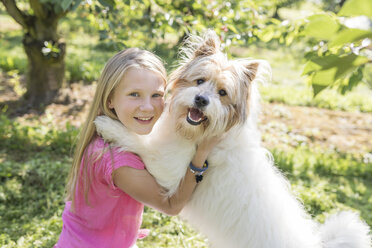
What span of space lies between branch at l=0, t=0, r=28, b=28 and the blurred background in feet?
0.05

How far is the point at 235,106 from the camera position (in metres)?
2.32

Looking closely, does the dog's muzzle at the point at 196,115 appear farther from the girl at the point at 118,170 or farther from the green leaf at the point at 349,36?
the green leaf at the point at 349,36

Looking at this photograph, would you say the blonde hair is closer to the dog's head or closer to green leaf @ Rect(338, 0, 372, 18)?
the dog's head

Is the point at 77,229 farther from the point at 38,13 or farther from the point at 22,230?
the point at 38,13

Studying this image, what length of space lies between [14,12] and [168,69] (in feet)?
8.00

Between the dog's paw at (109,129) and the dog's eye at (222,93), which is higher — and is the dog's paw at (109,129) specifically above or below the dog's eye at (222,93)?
below

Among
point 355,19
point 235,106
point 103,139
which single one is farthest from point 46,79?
point 355,19

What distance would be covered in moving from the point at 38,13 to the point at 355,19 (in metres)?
5.72

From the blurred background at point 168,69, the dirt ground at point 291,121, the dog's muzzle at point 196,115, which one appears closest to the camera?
the dog's muzzle at point 196,115

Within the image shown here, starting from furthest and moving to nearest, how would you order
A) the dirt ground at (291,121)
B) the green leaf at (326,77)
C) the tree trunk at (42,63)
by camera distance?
1. the dirt ground at (291,121)
2. the tree trunk at (42,63)
3. the green leaf at (326,77)

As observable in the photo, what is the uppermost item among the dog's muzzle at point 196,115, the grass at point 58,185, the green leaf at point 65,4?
the green leaf at point 65,4

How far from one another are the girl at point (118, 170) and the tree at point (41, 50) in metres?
3.34

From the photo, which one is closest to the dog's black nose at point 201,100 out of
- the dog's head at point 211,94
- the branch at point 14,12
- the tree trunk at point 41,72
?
the dog's head at point 211,94

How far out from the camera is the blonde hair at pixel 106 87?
6.95 ft
